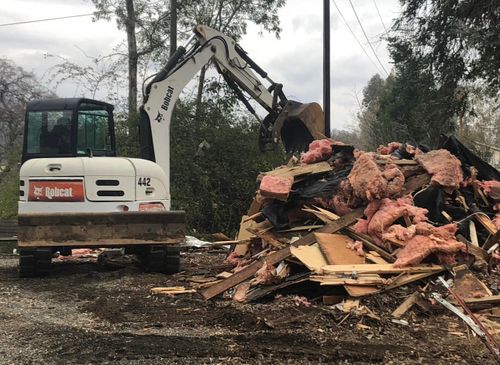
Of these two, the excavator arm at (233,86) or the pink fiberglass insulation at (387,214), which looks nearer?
the pink fiberglass insulation at (387,214)

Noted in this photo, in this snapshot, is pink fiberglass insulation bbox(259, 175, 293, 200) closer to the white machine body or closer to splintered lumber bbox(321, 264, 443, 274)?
splintered lumber bbox(321, 264, 443, 274)

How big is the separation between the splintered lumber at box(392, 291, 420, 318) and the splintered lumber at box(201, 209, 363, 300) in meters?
1.57

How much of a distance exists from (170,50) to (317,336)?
17907mm

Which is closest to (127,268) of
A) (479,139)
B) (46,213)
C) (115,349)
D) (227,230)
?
(46,213)

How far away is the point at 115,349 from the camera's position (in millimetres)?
4875

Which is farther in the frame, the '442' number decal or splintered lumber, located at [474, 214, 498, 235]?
the '442' number decal

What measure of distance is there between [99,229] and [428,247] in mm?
4588

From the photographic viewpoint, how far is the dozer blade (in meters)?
8.06

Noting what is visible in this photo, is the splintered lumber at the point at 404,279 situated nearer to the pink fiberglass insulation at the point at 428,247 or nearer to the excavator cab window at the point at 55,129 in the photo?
the pink fiberglass insulation at the point at 428,247

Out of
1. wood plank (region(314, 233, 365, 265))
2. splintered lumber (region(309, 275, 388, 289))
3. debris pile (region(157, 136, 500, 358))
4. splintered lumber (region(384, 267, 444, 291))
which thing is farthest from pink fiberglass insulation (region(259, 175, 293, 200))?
splintered lumber (region(384, 267, 444, 291))

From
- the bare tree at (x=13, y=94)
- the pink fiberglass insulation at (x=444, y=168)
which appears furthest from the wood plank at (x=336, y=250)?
the bare tree at (x=13, y=94)

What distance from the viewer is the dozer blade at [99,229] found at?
26.5 feet

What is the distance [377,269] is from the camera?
6.41 meters

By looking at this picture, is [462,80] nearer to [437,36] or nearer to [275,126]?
[437,36]
